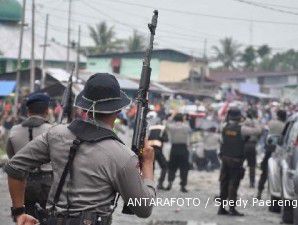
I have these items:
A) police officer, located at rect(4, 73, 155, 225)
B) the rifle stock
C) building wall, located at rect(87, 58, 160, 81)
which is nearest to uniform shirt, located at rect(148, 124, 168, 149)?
the rifle stock

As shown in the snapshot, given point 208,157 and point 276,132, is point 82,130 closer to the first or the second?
point 276,132

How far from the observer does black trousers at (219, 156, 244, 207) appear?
427 inches

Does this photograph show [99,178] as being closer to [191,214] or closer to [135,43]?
[191,214]

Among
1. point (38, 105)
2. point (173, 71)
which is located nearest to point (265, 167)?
point (38, 105)

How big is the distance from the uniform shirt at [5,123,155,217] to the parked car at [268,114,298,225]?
5.75 metres

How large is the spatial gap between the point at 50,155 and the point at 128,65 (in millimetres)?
55158

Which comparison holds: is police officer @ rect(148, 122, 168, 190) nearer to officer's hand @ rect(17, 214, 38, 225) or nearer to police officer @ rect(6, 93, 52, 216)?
police officer @ rect(6, 93, 52, 216)

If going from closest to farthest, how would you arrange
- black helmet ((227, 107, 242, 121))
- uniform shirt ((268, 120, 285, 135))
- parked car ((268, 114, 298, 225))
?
parked car ((268, 114, 298, 225)) < black helmet ((227, 107, 242, 121)) < uniform shirt ((268, 120, 285, 135))

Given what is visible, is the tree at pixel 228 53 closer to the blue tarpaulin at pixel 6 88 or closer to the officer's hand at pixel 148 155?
the blue tarpaulin at pixel 6 88

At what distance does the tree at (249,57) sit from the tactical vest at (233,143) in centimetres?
6493

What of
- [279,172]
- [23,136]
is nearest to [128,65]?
[279,172]

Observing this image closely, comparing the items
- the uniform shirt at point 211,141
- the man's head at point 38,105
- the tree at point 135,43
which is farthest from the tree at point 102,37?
the man's head at point 38,105

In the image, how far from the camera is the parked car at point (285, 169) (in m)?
9.40

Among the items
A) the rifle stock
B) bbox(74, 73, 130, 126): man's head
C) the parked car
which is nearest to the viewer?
bbox(74, 73, 130, 126): man's head
